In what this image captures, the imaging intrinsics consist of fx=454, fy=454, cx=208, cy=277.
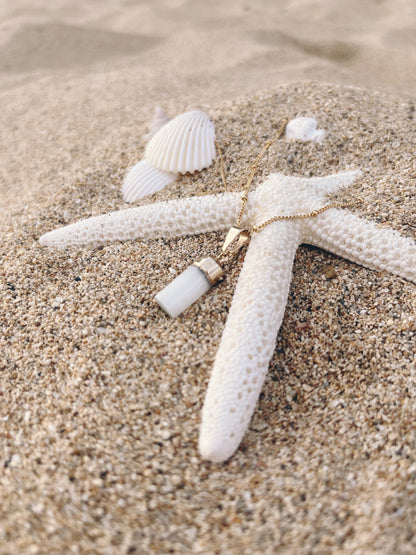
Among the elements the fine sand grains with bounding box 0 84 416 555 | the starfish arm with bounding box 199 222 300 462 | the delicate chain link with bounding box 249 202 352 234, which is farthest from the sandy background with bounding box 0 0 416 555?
the delicate chain link with bounding box 249 202 352 234

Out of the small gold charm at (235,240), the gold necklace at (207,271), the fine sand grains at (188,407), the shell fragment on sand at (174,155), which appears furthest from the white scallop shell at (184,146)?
the small gold charm at (235,240)

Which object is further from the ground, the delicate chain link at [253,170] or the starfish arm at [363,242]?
the delicate chain link at [253,170]

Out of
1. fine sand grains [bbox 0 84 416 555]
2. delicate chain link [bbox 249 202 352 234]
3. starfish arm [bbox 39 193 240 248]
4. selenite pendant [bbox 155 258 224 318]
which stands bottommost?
fine sand grains [bbox 0 84 416 555]

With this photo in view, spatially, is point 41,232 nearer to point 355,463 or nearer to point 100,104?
point 100,104

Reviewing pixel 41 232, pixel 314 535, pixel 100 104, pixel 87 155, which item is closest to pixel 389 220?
pixel 314 535

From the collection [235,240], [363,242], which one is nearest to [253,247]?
[235,240]

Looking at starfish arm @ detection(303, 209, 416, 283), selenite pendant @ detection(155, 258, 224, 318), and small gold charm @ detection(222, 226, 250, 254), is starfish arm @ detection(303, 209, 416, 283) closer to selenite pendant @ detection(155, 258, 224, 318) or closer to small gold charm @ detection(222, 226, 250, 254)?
small gold charm @ detection(222, 226, 250, 254)

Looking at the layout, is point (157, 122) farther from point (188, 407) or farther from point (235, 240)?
point (188, 407)

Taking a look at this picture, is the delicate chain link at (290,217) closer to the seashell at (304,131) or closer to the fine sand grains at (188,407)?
the fine sand grains at (188,407)
